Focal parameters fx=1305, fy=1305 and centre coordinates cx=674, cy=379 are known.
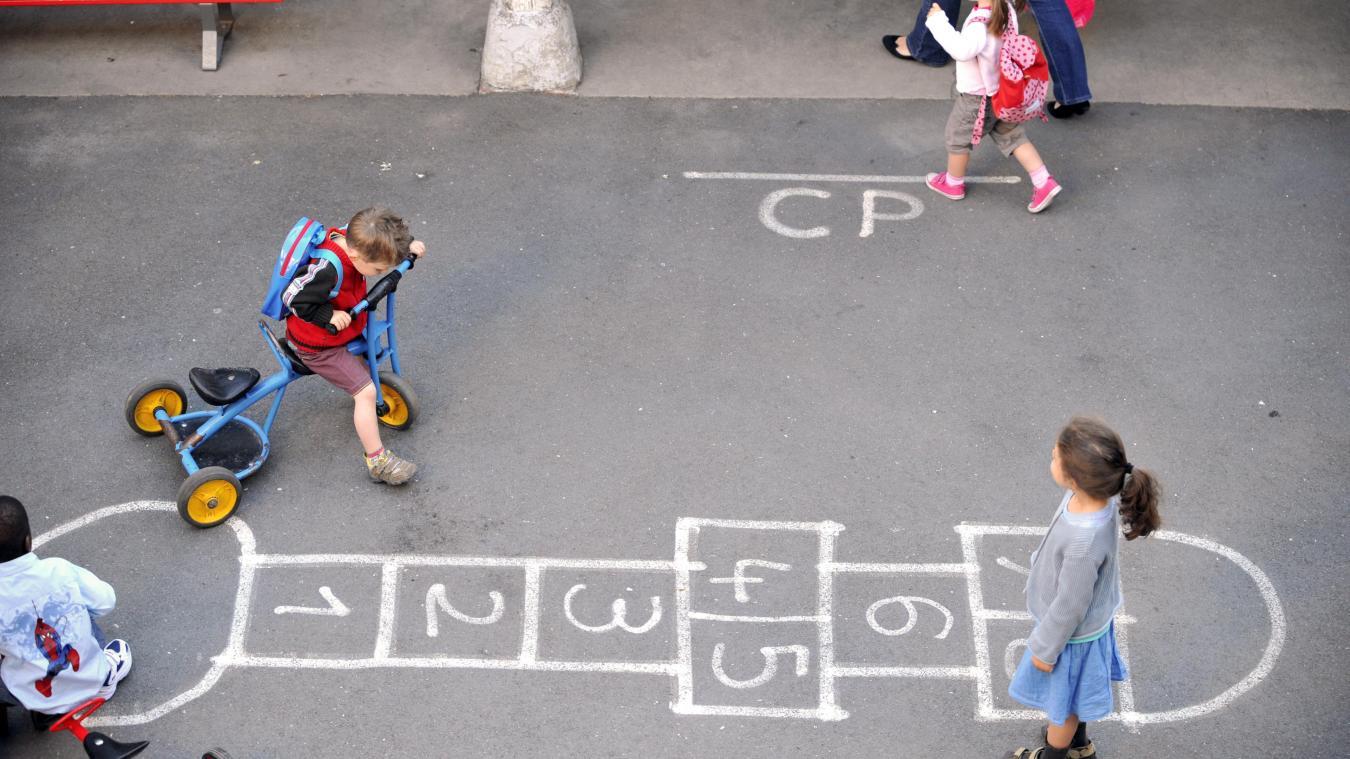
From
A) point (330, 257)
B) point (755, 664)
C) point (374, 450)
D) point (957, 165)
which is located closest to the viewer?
point (755, 664)

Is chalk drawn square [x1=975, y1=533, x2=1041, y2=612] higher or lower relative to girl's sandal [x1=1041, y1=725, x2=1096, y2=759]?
lower

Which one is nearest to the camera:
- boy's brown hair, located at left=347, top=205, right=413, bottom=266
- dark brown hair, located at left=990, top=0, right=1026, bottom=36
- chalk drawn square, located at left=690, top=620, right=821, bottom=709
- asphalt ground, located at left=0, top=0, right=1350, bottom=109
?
chalk drawn square, located at left=690, top=620, right=821, bottom=709

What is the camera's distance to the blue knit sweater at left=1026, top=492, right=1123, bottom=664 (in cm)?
460

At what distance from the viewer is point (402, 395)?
6.59 metres

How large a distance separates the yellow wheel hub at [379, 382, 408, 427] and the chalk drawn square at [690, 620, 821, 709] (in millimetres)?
1947

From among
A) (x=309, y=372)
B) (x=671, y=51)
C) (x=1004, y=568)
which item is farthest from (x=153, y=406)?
(x=671, y=51)

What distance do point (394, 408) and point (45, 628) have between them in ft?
6.83

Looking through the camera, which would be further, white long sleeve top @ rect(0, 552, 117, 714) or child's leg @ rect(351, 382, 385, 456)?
child's leg @ rect(351, 382, 385, 456)

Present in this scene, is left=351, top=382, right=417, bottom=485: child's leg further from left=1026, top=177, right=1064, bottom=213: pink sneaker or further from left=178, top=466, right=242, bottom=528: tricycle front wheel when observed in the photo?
left=1026, top=177, right=1064, bottom=213: pink sneaker

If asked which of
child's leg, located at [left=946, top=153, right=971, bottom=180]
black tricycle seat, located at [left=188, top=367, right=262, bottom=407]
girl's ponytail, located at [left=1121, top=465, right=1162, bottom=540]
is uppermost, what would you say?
girl's ponytail, located at [left=1121, top=465, right=1162, bottom=540]

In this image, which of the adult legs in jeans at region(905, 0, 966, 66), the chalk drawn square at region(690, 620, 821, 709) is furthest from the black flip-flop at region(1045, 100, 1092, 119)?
the chalk drawn square at region(690, 620, 821, 709)

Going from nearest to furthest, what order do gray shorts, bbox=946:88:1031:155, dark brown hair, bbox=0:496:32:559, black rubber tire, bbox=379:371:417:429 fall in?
dark brown hair, bbox=0:496:32:559
black rubber tire, bbox=379:371:417:429
gray shorts, bbox=946:88:1031:155

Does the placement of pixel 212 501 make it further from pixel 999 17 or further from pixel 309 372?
pixel 999 17

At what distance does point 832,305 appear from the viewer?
24.5 ft
